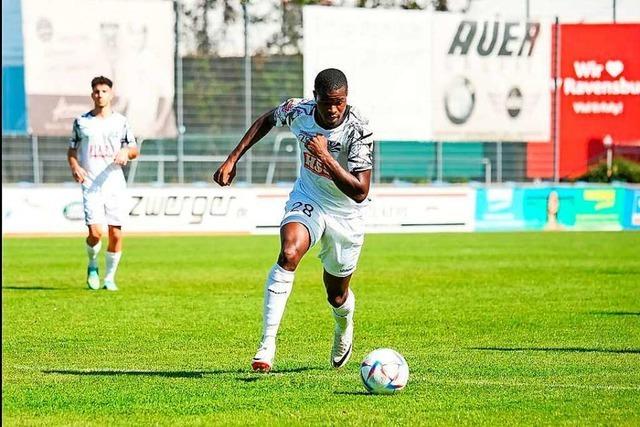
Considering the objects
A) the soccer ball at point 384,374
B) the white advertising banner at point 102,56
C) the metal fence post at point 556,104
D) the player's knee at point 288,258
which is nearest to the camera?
the soccer ball at point 384,374

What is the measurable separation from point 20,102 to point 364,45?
882 cm

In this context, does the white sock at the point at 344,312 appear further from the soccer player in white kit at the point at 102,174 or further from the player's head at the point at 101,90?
the soccer player in white kit at the point at 102,174

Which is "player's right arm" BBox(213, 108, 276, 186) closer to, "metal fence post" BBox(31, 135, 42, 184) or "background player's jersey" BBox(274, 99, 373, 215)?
"background player's jersey" BBox(274, 99, 373, 215)

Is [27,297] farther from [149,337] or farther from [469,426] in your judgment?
[469,426]

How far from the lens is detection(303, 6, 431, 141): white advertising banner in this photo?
3381 centimetres

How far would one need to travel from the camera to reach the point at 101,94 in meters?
16.0

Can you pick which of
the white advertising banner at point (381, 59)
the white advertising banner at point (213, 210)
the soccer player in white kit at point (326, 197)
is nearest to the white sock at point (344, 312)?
the soccer player in white kit at point (326, 197)

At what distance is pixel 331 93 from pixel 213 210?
21066 millimetres

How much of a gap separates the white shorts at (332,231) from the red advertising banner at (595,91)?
28.3m

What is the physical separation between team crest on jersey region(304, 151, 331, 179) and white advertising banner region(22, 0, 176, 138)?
22.7m

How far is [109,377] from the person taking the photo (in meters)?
8.71

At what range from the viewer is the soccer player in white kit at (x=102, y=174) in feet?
53.4

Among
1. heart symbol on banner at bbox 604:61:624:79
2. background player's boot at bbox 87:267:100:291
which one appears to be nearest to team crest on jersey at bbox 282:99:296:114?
background player's boot at bbox 87:267:100:291

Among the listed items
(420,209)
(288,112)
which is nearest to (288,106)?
(288,112)
